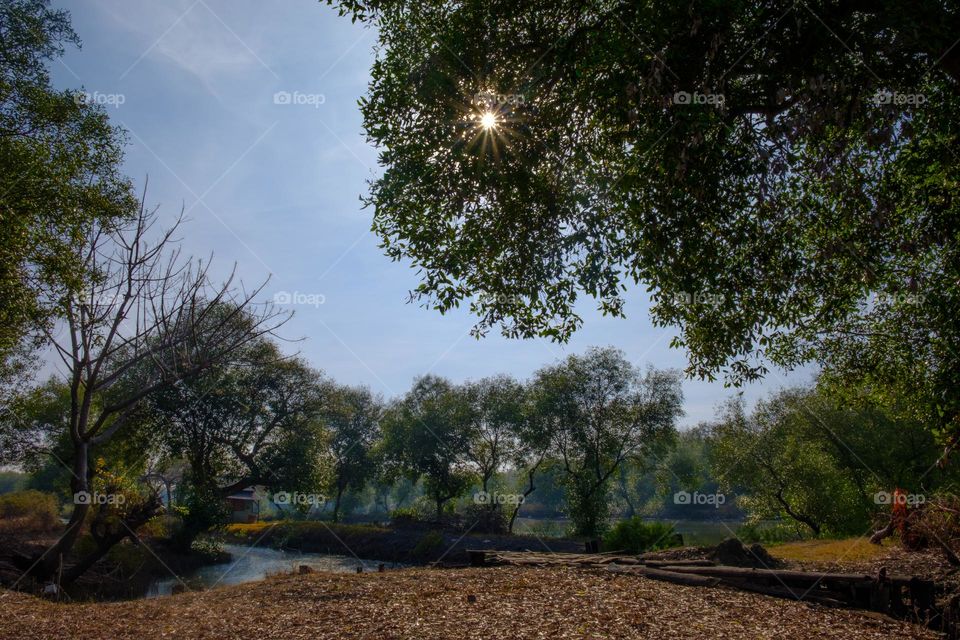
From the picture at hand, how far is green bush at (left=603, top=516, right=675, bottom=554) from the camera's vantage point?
890 inches

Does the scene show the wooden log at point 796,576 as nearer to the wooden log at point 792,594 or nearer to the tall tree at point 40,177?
the wooden log at point 792,594

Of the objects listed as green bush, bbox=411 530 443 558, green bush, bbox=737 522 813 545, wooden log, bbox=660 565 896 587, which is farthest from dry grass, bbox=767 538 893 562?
green bush, bbox=411 530 443 558

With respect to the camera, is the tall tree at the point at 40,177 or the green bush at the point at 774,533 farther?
the green bush at the point at 774,533

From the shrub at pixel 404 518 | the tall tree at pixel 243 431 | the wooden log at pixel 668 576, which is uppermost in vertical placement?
the tall tree at pixel 243 431

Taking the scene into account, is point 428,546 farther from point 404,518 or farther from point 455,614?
point 455,614

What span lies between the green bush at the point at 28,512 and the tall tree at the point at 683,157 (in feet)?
119

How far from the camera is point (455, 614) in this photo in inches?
374

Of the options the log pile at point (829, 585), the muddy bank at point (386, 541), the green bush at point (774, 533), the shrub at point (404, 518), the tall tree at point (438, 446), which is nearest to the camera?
the log pile at point (829, 585)

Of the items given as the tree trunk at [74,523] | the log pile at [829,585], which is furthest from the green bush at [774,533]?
the tree trunk at [74,523]

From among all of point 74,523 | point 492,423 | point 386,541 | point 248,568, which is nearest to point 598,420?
point 492,423

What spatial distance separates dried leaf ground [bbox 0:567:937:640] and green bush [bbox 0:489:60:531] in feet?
91.7

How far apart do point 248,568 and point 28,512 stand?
1743 cm

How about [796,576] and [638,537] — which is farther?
[638,537]

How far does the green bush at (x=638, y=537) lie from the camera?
890 inches
